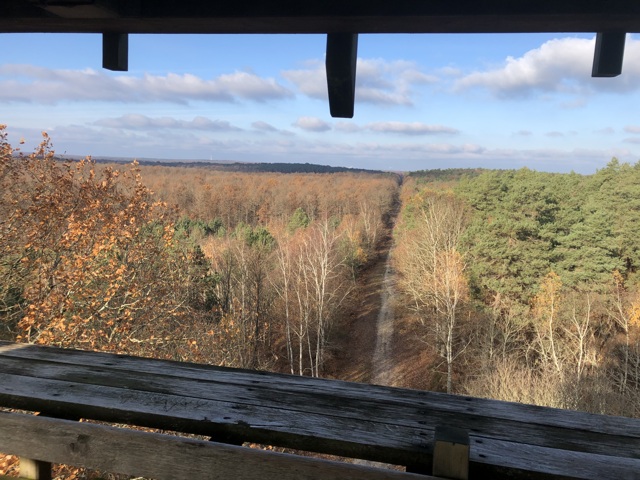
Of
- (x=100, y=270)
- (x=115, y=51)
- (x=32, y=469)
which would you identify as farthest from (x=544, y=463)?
(x=100, y=270)

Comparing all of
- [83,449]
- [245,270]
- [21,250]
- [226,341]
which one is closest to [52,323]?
[21,250]

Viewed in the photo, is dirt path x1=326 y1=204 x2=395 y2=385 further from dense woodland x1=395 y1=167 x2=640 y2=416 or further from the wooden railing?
the wooden railing

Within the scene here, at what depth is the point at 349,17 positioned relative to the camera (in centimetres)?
150

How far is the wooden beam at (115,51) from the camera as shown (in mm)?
1918

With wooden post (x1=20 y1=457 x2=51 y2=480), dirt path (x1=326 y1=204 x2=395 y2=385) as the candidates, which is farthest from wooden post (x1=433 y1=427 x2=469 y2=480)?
dirt path (x1=326 y1=204 x2=395 y2=385)

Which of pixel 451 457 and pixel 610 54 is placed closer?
pixel 451 457

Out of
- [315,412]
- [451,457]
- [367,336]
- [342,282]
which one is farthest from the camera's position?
[342,282]

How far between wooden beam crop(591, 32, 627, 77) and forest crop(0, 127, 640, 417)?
1128cm

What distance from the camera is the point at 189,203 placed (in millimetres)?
55344

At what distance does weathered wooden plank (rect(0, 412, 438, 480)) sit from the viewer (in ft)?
3.61

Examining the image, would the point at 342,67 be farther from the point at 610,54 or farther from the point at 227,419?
the point at 227,419

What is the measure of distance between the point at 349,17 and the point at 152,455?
1.37 meters

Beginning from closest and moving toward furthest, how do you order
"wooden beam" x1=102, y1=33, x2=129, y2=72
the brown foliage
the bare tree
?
"wooden beam" x1=102, y1=33, x2=129, y2=72 < the brown foliage < the bare tree

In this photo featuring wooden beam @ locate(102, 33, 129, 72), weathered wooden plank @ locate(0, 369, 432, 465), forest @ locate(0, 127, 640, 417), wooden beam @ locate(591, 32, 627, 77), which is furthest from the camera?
forest @ locate(0, 127, 640, 417)
